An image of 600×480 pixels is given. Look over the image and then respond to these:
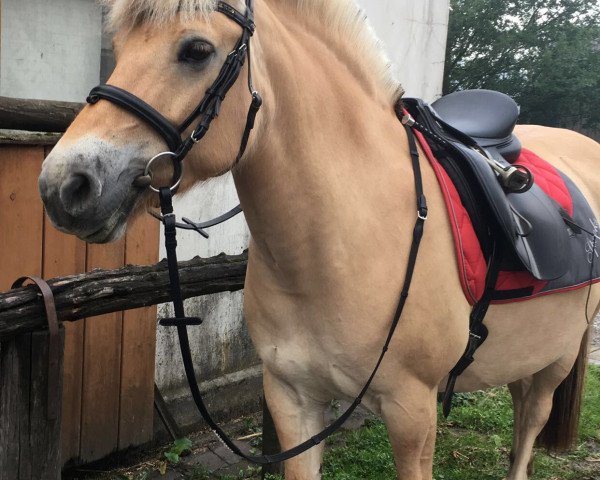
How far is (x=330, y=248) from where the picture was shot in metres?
1.79

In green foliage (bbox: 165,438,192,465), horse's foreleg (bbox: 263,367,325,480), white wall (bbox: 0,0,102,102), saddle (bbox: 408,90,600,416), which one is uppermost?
white wall (bbox: 0,0,102,102)

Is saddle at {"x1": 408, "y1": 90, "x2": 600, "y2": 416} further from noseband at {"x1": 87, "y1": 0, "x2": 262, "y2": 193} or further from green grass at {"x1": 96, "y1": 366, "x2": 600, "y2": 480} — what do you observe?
green grass at {"x1": 96, "y1": 366, "x2": 600, "y2": 480}

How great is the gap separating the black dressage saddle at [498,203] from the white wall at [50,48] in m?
1.86

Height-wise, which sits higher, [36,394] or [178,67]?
[178,67]

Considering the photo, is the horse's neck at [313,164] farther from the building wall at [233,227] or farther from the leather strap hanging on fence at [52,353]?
the building wall at [233,227]

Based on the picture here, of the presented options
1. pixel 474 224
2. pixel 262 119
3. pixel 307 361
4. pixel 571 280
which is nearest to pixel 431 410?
pixel 307 361

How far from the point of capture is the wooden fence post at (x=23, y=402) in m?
1.97

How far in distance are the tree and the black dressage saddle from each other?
2156cm

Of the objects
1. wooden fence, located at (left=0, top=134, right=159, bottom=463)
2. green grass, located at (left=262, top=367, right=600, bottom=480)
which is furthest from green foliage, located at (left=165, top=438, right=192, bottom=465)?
green grass, located at (left=262, top=367, right=600, bottom=480)

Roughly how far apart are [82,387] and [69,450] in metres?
0.33

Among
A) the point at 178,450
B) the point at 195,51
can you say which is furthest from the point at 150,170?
the point at 178,450

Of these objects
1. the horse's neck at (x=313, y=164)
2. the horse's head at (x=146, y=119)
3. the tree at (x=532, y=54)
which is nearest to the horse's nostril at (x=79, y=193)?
the horse's head at (x=146, y=119)

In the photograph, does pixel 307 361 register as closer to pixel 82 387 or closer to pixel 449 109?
pixel 449 109

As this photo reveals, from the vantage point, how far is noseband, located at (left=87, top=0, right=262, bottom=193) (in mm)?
1364
